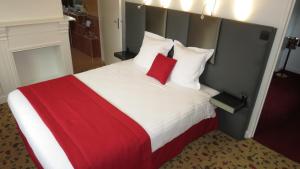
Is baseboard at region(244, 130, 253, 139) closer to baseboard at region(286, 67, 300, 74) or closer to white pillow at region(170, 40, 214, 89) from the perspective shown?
white pillow at region(170, 40, 214, 89)

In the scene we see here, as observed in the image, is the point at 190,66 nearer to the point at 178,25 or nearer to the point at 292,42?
the point at 178,25

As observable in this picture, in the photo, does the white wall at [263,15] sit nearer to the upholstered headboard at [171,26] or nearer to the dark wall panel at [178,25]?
the upholstered headboard at [171,26]

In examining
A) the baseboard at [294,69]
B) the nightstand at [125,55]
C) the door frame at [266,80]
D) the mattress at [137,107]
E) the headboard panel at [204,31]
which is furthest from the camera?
the baseboard at [294,69]

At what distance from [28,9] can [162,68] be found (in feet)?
6.69

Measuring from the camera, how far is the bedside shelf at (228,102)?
219 cm

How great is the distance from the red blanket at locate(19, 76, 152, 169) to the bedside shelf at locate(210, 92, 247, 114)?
3.08 feet

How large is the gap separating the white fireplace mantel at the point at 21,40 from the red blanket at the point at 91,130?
93 centimetres

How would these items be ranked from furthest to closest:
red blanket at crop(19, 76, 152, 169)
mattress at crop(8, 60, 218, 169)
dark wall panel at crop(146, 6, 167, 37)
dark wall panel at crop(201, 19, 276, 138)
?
dark wall panel at crop(146, 6, 167, 37) → dark wall panel at crop(201, 19, 276, 138) → mattress at crop(8, 60, 218, 169) → red blanket at crop(19, 76, 152, 169)

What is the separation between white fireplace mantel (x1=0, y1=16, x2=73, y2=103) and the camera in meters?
2.82

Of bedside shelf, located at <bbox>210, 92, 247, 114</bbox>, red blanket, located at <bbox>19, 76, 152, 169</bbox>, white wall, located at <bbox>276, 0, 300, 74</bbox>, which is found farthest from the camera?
white wall, located at <bbox>276, 0, 300, 74</bbox>

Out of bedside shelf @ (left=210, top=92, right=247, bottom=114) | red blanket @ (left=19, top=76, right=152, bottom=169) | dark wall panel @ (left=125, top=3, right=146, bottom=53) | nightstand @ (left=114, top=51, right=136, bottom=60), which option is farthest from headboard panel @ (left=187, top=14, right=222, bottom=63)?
red blanket @ (left=19, top=76, right=152, bottom=169)

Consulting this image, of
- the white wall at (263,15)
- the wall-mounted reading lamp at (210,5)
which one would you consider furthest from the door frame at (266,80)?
the wall-mounted reading lamp at (210,5)

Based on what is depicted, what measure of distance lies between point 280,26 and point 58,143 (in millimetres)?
2210

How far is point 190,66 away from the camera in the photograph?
2498 millimetres
